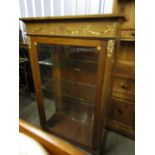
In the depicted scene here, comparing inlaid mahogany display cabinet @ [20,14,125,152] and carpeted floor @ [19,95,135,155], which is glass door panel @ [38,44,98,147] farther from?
carpeted floor @ [19,95,135,155]

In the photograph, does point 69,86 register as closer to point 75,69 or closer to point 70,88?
point 70,88

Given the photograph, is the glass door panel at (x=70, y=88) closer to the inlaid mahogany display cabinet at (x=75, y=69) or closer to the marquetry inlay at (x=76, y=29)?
the inlaid mahogany display cabinet at (x=75, y=69)

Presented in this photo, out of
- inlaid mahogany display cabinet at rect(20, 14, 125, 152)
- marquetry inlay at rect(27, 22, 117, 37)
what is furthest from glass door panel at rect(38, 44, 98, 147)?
marquetry inlay at rect(27, 22, 117, 37)

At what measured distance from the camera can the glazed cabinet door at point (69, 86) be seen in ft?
3.46

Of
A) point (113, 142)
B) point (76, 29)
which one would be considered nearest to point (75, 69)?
point (76, 29)

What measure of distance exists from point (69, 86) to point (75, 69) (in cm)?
24

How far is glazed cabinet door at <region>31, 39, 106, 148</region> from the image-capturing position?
1054 millimetres

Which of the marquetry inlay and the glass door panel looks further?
the glass door panel

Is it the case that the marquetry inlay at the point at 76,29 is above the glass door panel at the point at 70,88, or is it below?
above

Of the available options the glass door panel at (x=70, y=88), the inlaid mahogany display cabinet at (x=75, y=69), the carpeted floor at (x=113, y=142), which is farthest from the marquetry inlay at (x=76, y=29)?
the carpeted floor at (x=113, y=142)

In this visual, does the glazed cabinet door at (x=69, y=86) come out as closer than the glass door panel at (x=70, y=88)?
Yes

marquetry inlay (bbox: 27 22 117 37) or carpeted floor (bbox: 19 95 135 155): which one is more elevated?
marquetry inlay (bbox: 27 22 117 37)
